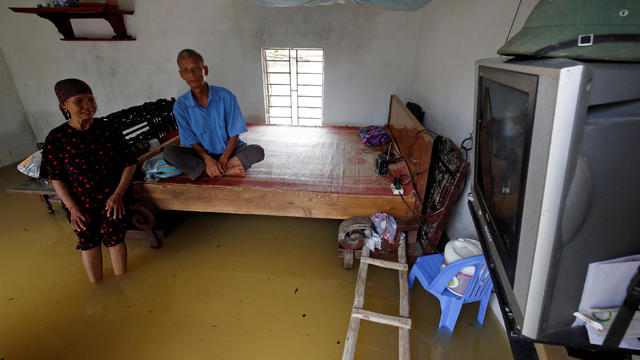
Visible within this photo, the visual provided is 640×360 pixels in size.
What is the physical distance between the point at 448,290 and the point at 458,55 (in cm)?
166

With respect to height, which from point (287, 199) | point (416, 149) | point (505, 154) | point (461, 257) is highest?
point (505, 154)

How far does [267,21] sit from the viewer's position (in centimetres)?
360

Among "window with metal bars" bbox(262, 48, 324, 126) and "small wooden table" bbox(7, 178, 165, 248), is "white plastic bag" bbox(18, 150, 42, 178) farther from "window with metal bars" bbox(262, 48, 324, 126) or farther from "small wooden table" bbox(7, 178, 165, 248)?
"window with metal bars" bbox(262, 48, 324, 126)

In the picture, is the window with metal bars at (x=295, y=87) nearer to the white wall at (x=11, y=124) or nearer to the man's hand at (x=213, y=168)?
the man's hand at (x=213, y=168)

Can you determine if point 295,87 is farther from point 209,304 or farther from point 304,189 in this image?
point 209,304

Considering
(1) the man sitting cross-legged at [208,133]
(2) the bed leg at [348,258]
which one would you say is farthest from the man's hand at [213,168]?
(2) the bed leg at [348,258]

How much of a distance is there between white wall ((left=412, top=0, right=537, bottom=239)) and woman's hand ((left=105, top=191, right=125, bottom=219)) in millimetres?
2251

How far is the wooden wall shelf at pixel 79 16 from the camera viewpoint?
3.32 metres

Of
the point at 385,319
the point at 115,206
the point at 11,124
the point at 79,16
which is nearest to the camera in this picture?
the point at 385,319

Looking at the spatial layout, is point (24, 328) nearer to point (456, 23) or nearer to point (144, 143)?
point (144, 143)

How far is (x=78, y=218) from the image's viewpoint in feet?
5.71

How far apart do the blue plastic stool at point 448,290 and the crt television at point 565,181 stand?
0.71 metres

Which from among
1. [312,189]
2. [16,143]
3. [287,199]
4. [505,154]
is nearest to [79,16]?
[16,143]

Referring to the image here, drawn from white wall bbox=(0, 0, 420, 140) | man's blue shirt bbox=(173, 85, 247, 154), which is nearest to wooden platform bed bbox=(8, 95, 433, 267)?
man's blue shirt bbox=(173, 85, 247, 154)
